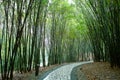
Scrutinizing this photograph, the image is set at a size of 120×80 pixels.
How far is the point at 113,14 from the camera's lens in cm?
1073

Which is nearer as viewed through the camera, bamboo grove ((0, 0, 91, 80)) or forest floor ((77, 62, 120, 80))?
forest floor ((77, 62, 120, 80))

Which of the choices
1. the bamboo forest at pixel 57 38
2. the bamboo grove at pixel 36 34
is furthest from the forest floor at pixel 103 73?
the bamboo grove at pixel 36 34

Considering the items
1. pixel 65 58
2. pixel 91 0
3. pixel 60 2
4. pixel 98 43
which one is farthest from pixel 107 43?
pixel 65 58

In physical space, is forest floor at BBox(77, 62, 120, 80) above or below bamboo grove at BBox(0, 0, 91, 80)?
below

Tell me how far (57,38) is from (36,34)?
936cm

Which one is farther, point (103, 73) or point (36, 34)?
point (36, 34)

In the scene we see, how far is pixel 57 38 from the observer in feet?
75.3

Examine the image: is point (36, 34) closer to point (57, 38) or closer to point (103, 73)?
point (103, 73)

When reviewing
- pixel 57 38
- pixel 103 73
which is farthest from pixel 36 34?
pixel 57 38

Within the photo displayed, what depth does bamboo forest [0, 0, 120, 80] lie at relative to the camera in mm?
9930

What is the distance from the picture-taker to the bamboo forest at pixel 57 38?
9.93m

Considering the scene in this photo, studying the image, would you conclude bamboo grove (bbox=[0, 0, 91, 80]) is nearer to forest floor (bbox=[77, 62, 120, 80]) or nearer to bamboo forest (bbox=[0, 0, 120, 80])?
bamboo forest (bbox=[0, 0, 120, 80])

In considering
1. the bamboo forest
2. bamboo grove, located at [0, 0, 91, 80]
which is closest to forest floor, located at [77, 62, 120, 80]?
the bamboo forest

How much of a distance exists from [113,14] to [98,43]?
7606mm
